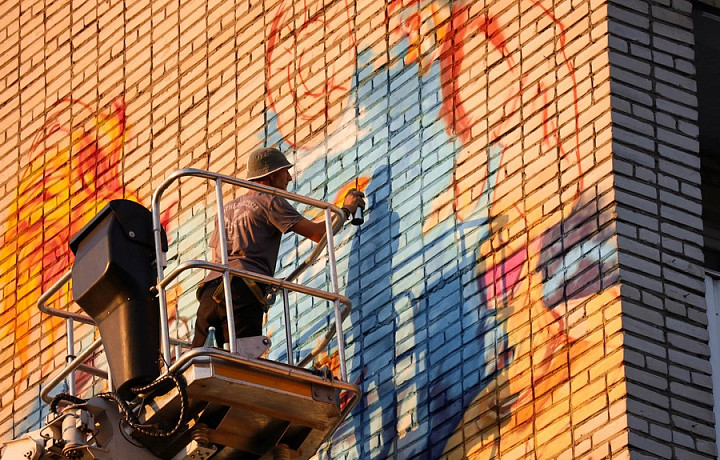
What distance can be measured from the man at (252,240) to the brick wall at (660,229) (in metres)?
2.03

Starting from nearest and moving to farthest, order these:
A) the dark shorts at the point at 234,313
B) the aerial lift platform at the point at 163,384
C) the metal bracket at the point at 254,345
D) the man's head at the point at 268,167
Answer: the aerial lift platform at the point at 163,384
the metal bracket at the point at 254,345
the dark shorts at the point at 234,313
the man's head at the point at 268,167

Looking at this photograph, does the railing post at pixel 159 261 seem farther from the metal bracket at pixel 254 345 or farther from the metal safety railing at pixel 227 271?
the metal bracket at pixel 254 345

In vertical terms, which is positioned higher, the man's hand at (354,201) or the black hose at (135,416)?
the man's hand at (354,201)

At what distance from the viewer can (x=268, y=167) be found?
13.2 meters

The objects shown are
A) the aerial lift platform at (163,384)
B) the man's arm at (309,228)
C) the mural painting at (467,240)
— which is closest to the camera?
the aerial lift platform at (163,384)

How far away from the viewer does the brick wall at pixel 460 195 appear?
11766 mm

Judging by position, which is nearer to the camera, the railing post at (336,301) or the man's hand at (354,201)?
the railing post at (336,301)

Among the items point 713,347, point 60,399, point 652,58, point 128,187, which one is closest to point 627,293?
point 713,347

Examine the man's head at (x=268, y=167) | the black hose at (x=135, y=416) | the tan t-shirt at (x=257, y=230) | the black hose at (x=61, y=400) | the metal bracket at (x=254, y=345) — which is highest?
the man's head at (x=268, y=167)

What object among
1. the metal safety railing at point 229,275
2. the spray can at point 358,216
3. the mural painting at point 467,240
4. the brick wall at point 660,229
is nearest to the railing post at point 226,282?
the metal safety railing at point 229,275

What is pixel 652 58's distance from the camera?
1262 cm

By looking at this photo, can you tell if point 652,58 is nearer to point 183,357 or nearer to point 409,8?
point 409,8

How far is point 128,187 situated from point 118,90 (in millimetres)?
996

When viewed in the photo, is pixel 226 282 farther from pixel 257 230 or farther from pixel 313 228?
pixel 313 228
